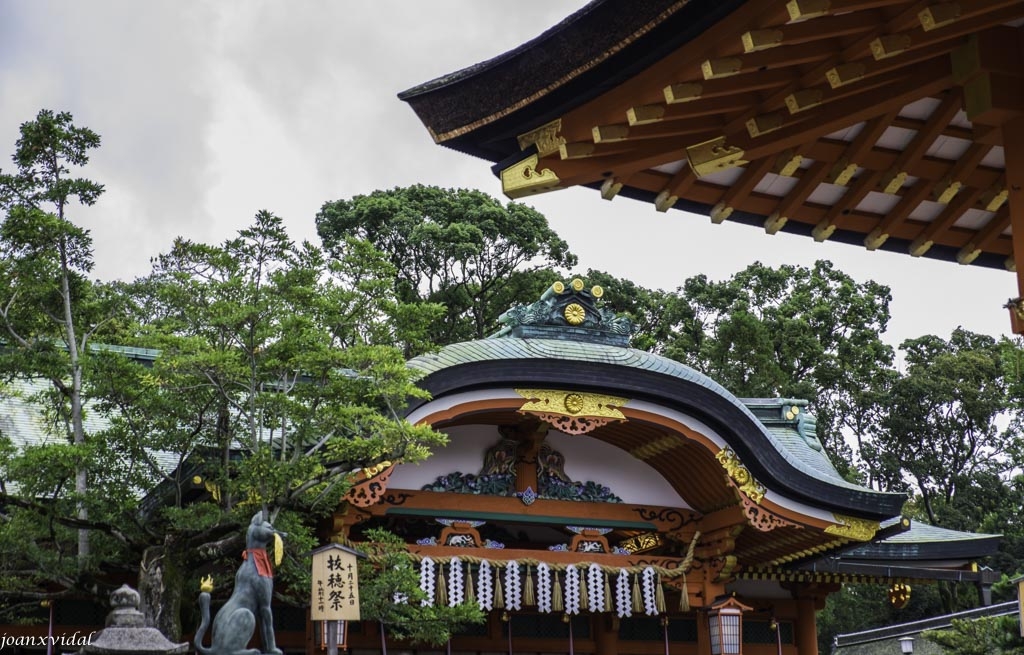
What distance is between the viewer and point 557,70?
5.52 metres

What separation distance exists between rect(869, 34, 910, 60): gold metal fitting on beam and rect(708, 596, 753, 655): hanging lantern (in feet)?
30.0

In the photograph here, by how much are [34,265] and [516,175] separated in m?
6.26

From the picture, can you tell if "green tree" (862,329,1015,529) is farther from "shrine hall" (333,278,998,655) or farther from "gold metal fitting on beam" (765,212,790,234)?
"gold metal fitting on beam" (765,212,790,234)

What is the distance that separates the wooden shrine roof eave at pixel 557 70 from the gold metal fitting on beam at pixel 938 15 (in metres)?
0.78

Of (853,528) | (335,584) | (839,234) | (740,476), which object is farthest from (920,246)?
(853,528)

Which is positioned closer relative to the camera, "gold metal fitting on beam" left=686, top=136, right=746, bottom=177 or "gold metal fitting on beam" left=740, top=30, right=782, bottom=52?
"gold metal fitting on beam" left=740, top=30, right=782, bottom=52

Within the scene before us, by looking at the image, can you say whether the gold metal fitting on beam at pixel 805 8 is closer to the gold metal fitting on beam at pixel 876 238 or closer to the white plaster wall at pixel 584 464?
the gold metal fitting on beam at pixel 876 238

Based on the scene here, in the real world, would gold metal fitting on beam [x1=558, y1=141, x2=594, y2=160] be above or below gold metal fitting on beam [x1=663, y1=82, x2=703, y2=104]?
below

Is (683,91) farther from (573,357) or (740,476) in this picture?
(740,476)

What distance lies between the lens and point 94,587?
10.1m

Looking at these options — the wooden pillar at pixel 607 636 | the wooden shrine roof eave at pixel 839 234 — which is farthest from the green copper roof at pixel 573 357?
the wooden shrine roof eave at pixel 839 234

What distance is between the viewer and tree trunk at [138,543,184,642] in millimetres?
9586

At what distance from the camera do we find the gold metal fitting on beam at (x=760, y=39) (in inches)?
196

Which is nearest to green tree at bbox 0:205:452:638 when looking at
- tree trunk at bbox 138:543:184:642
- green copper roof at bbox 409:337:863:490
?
tree trunk at bbox 138:543:184:642
